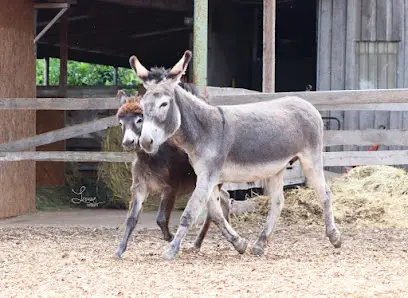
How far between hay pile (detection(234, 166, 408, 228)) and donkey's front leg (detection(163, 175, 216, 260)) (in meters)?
2.93

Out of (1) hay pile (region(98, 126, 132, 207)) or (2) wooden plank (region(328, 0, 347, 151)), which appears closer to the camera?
(1) hay pile (region(98, 126, 132, 207))

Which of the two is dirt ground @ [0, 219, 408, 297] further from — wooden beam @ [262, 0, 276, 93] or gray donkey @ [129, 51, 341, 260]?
wooden beam @ [262, 0, 276, 93]

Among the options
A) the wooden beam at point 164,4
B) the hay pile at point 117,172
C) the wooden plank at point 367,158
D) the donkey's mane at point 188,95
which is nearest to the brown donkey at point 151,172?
the donkey's mane at point 188,95

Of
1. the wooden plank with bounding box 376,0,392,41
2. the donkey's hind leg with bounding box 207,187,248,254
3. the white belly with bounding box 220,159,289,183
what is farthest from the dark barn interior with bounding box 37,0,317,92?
the donkey's hind leg with bounding box 207,187,248,254

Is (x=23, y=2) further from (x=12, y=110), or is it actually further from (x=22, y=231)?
(x=22, y=231)

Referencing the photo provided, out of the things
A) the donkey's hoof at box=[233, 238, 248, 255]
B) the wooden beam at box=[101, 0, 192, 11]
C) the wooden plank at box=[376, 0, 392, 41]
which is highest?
the wooden beam at box=[101, 0, 192, 11]

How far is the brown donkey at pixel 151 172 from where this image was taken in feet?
21.8

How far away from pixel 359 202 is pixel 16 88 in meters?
4.51

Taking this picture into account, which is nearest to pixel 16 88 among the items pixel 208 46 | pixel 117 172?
pixel 117 172

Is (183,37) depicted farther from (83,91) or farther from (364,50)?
(364,50)

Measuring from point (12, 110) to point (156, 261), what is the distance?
4.43 metres

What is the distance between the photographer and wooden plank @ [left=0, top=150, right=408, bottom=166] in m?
8.92

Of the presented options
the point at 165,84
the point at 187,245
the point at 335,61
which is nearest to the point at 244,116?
the point at 165,84

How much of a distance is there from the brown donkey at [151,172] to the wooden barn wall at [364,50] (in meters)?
5.12
